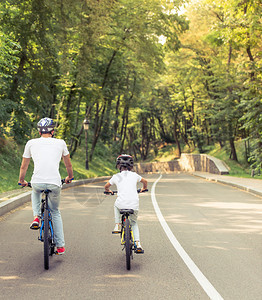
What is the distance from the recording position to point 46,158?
6219 millimetres

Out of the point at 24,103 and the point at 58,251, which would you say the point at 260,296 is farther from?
the point at 24,103

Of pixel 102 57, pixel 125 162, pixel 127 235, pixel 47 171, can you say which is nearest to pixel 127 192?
pixel 125 162

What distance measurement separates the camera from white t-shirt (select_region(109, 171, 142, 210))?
20.6ft

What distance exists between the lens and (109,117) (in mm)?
43062

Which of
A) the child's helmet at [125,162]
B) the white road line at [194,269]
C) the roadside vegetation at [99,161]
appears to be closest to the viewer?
the white road line at [194,269]

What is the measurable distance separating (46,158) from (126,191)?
1290mm

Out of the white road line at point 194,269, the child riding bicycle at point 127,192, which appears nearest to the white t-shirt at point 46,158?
the child riding bicycle at point 127,192

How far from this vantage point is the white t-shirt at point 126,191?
20.6 feet

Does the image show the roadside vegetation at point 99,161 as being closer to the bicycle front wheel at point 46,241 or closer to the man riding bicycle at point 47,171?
the man riding bicycle at point 47,171

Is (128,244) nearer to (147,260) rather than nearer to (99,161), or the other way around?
(147,260)

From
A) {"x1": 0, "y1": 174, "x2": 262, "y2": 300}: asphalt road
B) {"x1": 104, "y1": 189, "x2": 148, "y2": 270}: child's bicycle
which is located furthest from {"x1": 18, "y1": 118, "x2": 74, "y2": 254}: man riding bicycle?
{"x1": 104, "y1": 189, "x2": 148, "y2": 270}: child's bicycle

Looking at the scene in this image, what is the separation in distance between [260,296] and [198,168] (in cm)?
4346

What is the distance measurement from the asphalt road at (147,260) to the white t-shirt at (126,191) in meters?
0.89

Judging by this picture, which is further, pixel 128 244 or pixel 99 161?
pixel 99 161
